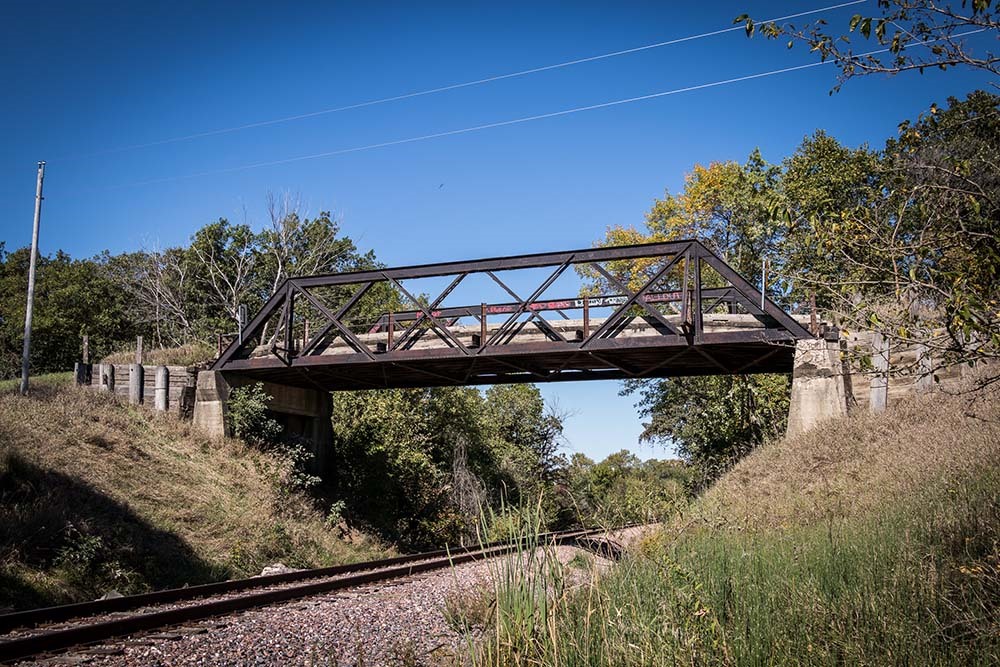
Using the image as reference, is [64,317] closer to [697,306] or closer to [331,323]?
[331,323]

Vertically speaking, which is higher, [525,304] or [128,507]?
[525,304]

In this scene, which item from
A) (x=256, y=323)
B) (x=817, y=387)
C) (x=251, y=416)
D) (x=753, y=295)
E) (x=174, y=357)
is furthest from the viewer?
(x=174, y=357)

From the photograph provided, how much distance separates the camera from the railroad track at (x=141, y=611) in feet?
25.5

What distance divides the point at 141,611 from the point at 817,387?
16.6 metres

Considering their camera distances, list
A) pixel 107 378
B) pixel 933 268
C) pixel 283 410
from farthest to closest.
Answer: pixel 283 410 < pixel 107 378 < pixel 933 268

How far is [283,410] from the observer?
2805 cm

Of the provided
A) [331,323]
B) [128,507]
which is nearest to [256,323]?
[331,323]

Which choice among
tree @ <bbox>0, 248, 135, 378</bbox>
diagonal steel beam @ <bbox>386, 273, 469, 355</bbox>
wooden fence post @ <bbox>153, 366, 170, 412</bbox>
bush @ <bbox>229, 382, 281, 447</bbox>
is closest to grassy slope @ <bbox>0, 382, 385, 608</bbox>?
bush @ <bbox>229, 382, 281, 447</bbox>

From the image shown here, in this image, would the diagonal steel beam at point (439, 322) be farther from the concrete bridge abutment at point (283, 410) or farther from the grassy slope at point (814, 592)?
the grassy slope at point (814, 592)

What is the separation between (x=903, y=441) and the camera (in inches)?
631

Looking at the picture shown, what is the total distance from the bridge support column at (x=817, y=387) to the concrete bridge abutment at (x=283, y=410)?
52.2ft

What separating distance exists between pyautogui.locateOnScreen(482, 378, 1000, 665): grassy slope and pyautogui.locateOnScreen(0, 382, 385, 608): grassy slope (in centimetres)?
980

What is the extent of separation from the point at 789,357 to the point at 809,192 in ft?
61.8

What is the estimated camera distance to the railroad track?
7.77 meters
